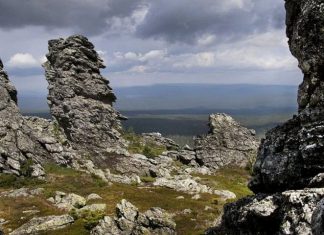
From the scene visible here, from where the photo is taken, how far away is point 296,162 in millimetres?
26797

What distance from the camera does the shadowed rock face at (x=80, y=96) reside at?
378 ft

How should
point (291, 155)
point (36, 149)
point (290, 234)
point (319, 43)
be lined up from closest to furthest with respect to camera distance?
point (290, 234), point (291, 155), point (319, 43), point (36, 149)

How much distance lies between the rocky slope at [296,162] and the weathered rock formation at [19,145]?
210 ft

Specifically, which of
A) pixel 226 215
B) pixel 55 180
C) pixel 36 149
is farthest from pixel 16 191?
pixel 226 215

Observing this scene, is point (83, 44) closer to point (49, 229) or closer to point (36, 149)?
point (36, 149)

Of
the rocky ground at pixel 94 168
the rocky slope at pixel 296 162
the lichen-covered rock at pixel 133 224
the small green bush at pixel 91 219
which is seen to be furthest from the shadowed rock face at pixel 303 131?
the small green bush at pixel 91 219

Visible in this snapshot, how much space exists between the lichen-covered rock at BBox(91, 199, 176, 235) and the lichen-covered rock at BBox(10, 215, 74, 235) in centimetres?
724

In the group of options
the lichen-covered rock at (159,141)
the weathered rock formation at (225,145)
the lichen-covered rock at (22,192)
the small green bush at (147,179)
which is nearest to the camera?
the lichen-covered rock at (22,192)

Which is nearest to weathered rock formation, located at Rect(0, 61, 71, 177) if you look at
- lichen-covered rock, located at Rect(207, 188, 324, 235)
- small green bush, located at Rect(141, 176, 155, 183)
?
small green bush, located at Rect(141, 176, 155, 183)

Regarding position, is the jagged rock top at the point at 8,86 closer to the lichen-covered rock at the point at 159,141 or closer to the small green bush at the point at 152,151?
the small green bush at the point at 152,151

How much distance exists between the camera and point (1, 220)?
5953cm

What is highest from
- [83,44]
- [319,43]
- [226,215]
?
[83,44]

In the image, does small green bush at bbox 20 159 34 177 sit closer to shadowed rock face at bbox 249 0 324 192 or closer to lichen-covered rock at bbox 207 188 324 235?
lichen-covered rock at bbox 207 188 324 235

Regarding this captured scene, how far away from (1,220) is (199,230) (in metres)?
26.2
